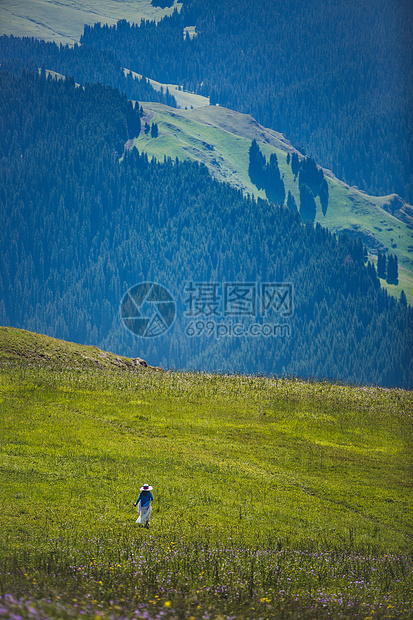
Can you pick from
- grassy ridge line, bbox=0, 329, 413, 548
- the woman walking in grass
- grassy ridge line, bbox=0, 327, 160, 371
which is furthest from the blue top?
grassy ridge line, bbox=0, 327, 160, 371

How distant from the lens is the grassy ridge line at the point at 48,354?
5172 cm

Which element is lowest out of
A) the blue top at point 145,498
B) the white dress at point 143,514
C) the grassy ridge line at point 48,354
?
the white dress at point 143,514

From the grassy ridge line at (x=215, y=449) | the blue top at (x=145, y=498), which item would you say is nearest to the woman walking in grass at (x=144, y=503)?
the blue top at (x=145, y=498)

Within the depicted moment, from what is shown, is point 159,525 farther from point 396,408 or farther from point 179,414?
point 396,408

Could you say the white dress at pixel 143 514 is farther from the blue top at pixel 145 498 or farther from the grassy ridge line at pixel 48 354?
the grassy ridge line at pixel 48 354

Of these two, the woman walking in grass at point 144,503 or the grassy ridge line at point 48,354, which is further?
the grassy ridge line at point 48,354

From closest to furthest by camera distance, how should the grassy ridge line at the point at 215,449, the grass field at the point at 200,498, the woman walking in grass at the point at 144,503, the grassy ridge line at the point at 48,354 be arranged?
the grass field at the point at 200,498
the woman walking in grass at the point at 144,503
the grassy ridge line at the point at 215,449
the grassy ridge line at the point at 48,354

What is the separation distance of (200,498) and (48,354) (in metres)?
34.2

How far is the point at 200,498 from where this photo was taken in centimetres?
2473

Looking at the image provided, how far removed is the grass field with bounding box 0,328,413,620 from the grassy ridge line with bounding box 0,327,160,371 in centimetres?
146

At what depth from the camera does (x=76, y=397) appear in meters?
39.1

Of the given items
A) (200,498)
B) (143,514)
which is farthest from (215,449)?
(143,514)

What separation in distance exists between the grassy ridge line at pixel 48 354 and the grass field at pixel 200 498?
1.46 m

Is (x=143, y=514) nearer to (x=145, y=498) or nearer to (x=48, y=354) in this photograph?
(x=145, y=498)
